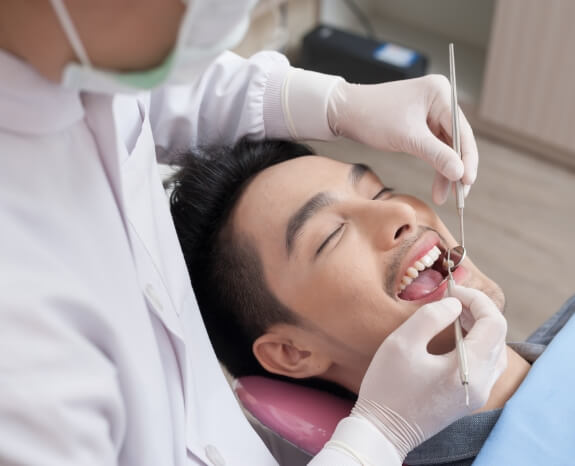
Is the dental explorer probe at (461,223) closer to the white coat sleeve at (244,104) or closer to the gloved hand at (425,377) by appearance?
the gloved hand at (425,377)

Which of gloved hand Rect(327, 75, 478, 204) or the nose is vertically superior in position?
gloved hand Rect(327, 75, 478, 204)

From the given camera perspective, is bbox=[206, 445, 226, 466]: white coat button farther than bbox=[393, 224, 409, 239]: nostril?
No

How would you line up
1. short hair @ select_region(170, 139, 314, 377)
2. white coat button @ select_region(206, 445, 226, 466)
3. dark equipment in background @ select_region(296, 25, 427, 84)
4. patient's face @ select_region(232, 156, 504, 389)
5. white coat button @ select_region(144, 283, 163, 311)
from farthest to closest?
dark equipment in background @ select_region(296, 25, 427, 84)
short hair @ select_region(170, 139, 314, 377)
patient's face @ select_region(232, 156, 504, 389)
white coat button @ select_region(206, 445, 226, 466)
white coat button @ select_region(144, 283, 163, 311)

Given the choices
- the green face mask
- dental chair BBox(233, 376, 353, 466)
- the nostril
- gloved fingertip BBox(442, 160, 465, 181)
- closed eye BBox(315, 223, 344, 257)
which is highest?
the green face mask

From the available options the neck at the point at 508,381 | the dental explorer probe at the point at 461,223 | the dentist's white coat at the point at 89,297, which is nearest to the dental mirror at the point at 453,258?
the dental explorer probe at the point at 461,223

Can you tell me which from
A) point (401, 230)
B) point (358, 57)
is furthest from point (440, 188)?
point (358, 57)

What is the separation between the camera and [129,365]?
786mm

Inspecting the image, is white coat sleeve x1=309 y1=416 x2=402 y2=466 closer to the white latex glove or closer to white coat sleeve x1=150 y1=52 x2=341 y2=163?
the white latex glove

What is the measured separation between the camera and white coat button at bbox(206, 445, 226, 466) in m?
0.97

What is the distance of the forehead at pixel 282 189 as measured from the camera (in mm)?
1186

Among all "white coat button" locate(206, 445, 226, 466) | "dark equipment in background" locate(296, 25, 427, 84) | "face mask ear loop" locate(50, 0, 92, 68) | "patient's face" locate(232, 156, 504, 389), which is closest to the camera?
"face mask ear loop" locate(50, 0, 92, 68)

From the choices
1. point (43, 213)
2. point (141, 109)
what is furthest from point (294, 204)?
point (43, 213)

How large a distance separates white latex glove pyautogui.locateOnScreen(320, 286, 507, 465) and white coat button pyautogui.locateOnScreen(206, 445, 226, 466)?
17 centimetres

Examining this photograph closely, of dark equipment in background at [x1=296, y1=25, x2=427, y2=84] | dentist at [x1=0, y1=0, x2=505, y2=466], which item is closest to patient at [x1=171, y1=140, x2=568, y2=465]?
dentist at [x1=0, y1=0, x2=505, y2=466]
